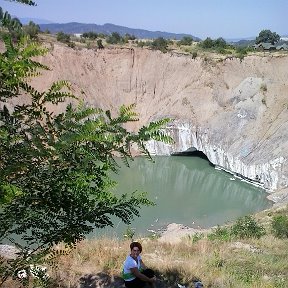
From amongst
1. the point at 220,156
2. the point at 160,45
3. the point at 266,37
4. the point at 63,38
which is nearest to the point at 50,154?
the point at 220,156

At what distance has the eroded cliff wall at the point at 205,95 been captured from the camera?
29547mm

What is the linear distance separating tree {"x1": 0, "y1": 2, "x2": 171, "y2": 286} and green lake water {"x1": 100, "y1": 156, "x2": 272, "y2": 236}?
1457cm

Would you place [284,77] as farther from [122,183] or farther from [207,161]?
[122,183]

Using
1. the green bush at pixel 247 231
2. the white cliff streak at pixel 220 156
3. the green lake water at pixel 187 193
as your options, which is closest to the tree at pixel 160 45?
the white cliff streak at pixel 220 156

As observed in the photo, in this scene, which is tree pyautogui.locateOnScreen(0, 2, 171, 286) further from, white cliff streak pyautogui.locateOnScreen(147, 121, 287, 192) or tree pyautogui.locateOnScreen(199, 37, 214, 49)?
tree pyautogui.locateOnScreen(199, 37, 214, 49)

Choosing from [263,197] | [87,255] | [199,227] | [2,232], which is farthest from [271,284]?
[263,197]

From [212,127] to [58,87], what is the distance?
30.1m

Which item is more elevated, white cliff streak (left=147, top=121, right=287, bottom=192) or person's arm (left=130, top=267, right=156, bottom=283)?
person's arm (left=130, top=267, right=156, bottom=283)

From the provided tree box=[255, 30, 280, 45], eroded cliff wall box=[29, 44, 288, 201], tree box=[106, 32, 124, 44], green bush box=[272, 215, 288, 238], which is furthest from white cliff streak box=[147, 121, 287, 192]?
tree box=[255, 30, 280, 45]

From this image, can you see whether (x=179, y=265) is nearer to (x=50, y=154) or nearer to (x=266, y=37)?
(x=50, y=154)

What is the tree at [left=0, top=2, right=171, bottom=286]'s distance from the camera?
277 centimetres

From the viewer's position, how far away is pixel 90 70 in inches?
1487

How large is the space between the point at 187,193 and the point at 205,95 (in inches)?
460

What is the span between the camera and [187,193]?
26.3 metres
